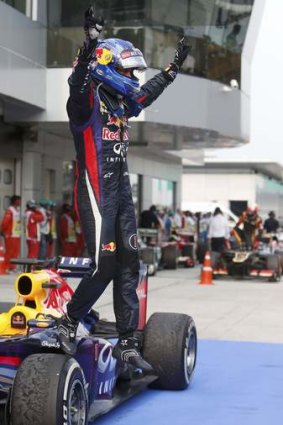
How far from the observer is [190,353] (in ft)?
19.8

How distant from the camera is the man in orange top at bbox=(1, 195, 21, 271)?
18.0m

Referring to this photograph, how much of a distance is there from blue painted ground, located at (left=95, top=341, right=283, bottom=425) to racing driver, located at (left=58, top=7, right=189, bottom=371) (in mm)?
497

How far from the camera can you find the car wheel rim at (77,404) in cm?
414

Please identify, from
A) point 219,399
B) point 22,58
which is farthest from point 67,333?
point 22,58

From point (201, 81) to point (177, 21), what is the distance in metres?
1.57

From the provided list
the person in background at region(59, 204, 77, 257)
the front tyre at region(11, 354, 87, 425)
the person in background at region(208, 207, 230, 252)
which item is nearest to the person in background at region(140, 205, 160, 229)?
the person in background at region(208, 207, 230, 252)

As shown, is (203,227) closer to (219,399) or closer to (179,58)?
(219,399)

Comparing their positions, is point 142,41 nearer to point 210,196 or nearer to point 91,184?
point 91,184

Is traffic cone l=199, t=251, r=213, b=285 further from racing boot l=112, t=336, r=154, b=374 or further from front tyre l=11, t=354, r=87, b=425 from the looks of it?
front tyre l=11, t=354, r=87, b=425

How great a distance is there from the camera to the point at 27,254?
18.8m

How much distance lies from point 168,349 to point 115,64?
2039 millimetres

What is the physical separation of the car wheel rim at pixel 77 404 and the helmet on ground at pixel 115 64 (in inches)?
67.8

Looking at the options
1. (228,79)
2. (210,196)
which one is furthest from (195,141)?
(210,196)

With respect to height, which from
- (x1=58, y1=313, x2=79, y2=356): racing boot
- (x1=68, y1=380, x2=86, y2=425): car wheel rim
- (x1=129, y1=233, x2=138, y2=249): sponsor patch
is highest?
(x1=129, y1=233, x2=138, y2=249): sponsor patch
